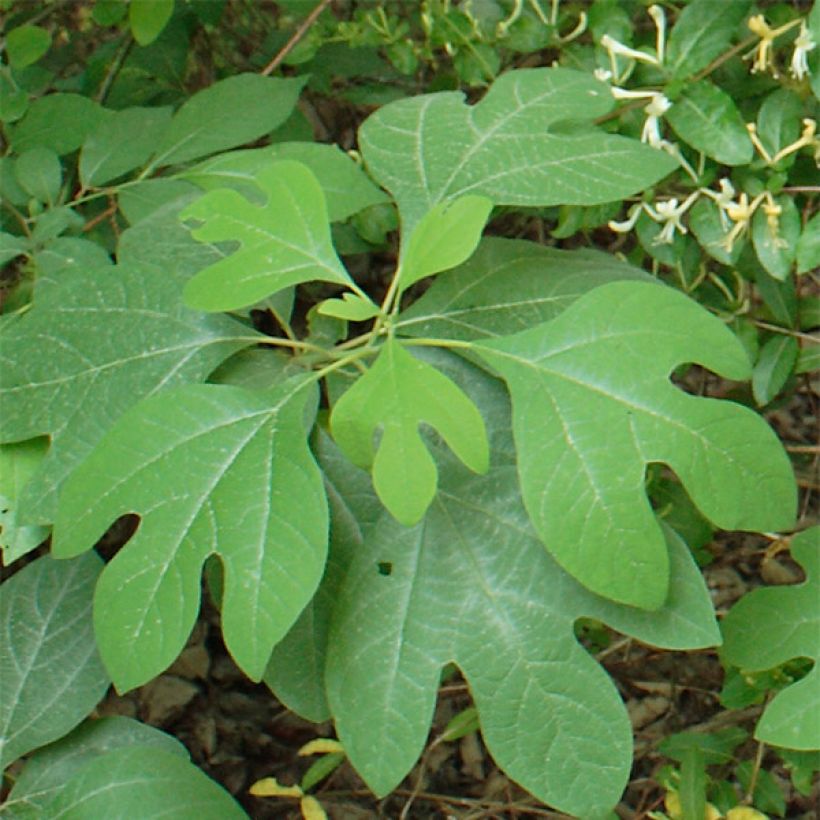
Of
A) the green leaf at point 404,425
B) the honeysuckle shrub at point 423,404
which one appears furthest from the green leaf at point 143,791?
the green leaf at point 404,425

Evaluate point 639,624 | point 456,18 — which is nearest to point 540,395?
point 639,624

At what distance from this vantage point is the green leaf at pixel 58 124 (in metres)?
1.61

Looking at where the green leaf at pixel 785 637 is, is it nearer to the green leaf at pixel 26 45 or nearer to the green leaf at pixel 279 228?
the green leaf at pixel 279 228

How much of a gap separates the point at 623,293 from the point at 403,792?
4.09ft

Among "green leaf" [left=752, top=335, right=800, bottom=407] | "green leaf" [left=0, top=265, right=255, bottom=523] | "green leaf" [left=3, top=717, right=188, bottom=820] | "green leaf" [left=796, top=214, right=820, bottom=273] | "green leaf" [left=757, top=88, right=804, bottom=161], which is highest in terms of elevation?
"green leaf" [left=0, top=265, right=255, bottom=523]

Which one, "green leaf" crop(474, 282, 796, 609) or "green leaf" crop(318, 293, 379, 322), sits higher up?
"green leaf" crop(318, 293, 379, 322)

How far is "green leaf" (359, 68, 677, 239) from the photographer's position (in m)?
1.18

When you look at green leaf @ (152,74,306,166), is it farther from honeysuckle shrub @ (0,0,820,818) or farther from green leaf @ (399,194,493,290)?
green leaf @ (399,194,493,290)

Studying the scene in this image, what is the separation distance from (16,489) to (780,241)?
945mm

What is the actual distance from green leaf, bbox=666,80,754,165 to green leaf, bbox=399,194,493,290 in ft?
1.18

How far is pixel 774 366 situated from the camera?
1477mm

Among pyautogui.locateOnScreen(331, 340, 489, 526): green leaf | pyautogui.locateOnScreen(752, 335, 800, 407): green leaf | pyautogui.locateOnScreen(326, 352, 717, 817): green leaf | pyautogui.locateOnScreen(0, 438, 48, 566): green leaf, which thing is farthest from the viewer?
pyautogui.locateOnScreen(752, 335, 800, 407): green leaf

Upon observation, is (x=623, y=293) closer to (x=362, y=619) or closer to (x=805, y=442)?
(x=362, y=619)

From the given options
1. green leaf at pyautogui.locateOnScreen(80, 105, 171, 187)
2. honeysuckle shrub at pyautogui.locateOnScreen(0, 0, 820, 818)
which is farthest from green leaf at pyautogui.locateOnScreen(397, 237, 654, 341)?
green leaf at pyautogui.locateOnScreen(80, 105, 171, 187)
